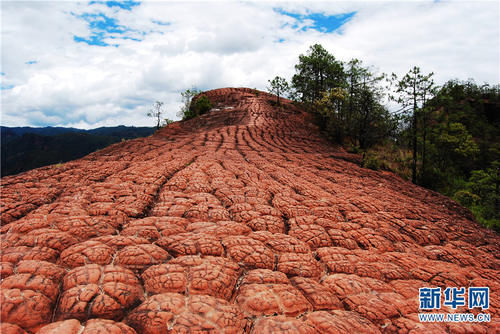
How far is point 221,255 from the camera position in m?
2.36

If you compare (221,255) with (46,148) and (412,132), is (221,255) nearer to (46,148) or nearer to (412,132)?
(412,132)

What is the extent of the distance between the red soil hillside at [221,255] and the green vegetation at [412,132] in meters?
5.10

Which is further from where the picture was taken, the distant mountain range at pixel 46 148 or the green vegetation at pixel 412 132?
the distant mountain range at pixel 46 148

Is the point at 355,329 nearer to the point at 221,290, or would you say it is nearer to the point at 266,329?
the point at 266,329

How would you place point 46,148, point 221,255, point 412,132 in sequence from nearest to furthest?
1. point 221,255
2. point 412,132
3. point 46,148

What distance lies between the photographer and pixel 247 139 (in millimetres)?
9961

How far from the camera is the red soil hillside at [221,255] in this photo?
5.59 ft

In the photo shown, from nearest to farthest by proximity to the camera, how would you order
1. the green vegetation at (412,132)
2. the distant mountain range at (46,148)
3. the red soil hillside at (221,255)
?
the red soil hillside at (221,255)
the green vegetation at (412,132)
the distant mountain range at (46,148)

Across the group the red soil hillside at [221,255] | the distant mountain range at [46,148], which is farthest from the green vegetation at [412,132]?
the distant mountain range at [46,148]

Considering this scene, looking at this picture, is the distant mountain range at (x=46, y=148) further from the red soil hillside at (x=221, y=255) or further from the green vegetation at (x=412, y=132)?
the red soil hillside at (x=221, y=255)

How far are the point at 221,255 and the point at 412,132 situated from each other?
9647mm

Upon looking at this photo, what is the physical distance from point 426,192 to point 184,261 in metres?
6.09

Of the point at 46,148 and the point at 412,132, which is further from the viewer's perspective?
the point at 46,148

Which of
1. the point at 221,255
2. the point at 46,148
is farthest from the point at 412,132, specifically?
the point at 46,148
